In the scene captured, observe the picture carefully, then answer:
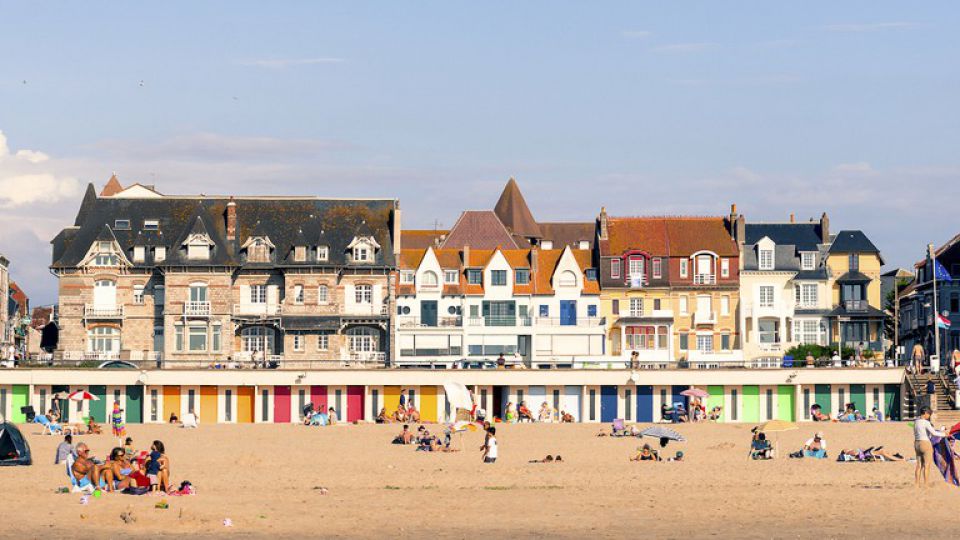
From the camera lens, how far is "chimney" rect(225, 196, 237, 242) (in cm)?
7681

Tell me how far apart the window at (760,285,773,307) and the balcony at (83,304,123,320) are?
29748 millimetres

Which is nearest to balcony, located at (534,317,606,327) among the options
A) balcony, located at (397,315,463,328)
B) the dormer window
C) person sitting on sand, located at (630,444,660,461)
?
balcony, located at (397,315,463,328)

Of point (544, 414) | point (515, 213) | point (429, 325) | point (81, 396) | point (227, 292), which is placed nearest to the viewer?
point (81, 396)

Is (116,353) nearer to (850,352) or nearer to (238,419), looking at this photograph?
(238,419)

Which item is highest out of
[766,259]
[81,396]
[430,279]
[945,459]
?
[766,259]

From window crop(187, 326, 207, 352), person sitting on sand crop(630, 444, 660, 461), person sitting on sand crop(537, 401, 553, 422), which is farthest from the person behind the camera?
window crop(187, 326, 207, 352)

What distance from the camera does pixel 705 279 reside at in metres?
77.5

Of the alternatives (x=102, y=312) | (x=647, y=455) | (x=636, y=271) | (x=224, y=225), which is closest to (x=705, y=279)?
(x=636, y=271)

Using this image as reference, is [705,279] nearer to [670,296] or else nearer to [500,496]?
[670,296]

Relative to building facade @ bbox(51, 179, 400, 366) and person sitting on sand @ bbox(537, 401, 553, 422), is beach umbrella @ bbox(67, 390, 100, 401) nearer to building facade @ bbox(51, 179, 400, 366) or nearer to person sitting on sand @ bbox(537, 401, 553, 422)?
building facade @ bbox(51, 179, 400, 366)

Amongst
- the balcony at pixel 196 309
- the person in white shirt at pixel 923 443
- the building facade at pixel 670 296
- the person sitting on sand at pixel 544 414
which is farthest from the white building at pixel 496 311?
the person in white shirt at pixel 923 443

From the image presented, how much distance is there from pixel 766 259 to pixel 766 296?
70.3 inches

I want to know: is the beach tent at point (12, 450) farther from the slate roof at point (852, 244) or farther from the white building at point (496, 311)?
the slate roof at point (852, 244)

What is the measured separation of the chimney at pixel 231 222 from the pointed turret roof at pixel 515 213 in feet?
75.9
